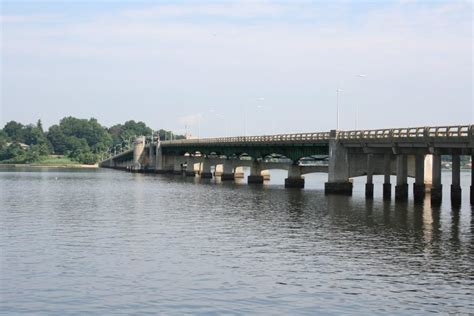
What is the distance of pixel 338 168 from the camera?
354 feet

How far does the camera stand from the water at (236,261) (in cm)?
3569

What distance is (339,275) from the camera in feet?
138

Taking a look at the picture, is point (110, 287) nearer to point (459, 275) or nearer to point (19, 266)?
point (19, 266)

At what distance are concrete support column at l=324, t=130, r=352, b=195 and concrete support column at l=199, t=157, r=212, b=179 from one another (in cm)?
7572

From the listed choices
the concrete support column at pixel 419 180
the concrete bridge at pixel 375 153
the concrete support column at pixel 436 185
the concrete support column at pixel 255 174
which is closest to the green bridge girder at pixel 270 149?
the concrete bridge at pixel 375 153

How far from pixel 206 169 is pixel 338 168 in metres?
82.2

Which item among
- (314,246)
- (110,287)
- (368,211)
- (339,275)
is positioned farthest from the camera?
(368,211)

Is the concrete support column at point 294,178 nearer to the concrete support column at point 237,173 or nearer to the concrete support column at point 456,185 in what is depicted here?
the concrete support column at point 237,173

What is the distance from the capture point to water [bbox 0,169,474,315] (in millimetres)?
35688

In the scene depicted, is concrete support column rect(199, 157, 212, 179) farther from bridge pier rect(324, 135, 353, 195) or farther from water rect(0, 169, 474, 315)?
water rect(0, 169, 474, 315)

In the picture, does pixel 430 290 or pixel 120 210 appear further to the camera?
pixel 120 210

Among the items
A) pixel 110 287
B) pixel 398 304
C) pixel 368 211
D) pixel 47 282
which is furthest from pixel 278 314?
pixel 368 211

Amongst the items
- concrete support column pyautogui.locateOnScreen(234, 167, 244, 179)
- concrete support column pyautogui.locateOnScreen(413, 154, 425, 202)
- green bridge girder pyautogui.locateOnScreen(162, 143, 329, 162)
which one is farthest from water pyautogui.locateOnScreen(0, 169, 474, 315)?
concrete support column pyautogui.locateOnScreen(234, 167, 244, 179)

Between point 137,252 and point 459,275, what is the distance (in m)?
16.7
